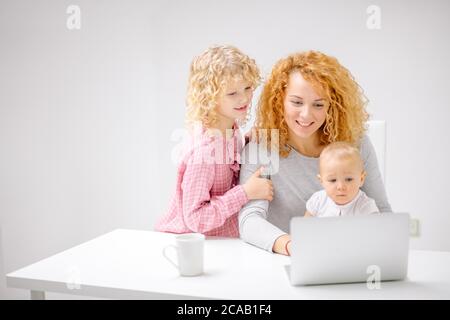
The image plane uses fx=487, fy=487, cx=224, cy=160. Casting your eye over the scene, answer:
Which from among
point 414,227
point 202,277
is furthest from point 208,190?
point 414,227

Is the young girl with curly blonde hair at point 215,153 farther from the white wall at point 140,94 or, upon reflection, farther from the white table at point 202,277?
the white wall at point 140,94

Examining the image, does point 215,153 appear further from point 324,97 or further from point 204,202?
point 324,97

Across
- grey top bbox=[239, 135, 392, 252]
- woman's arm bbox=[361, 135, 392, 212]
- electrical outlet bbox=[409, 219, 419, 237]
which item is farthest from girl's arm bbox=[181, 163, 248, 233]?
electrical outlet bbox=[409, 219, 419, 237]

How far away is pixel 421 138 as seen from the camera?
245cm

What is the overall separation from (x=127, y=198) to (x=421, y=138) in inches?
63.1

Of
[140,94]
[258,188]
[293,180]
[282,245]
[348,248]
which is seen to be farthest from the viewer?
[140,94]

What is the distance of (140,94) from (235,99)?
50.5 inches

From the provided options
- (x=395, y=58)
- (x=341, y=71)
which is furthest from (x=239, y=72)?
(x=395, y=58)

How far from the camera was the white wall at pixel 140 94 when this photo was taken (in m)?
2.42

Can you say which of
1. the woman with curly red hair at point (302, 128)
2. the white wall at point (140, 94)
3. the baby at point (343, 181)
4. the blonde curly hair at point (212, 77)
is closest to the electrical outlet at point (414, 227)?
the white wall at point (140, 94)

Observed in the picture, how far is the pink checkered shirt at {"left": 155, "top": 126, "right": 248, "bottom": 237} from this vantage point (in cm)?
141

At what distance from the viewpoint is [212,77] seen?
57.2 inches

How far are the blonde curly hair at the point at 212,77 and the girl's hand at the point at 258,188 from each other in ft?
0.74
